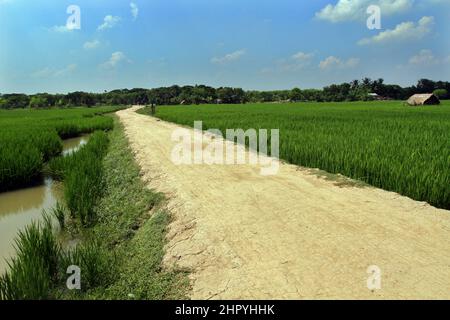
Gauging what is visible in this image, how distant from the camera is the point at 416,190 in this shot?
5.83m

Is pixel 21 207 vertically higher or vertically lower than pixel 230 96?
lower

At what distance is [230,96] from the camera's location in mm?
104500

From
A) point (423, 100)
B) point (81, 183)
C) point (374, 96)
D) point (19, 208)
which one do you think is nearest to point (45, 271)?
point (81, 183)

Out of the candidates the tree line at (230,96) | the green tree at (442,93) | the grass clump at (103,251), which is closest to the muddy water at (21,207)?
the grass clump at (103,251)

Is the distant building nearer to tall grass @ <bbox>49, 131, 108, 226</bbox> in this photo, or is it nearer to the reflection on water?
tall grass @ <bbox>49, 131, 108, 226</bbox>

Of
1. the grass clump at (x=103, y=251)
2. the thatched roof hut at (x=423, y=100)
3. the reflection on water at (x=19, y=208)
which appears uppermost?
the thatched roof hut at (x=423, y=100)

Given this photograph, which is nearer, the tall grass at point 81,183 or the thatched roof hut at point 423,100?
the tall grass at point 81,183

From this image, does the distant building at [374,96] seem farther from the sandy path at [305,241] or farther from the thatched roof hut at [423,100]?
the sandy path at [305,241]

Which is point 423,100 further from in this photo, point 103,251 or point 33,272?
point 33,272

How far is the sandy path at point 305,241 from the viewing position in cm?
337

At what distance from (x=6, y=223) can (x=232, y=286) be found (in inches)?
225

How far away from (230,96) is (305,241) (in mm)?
102070

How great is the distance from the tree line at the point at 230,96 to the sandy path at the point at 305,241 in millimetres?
78084
